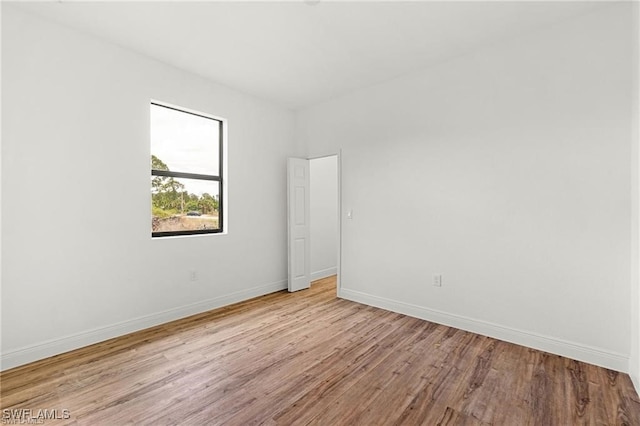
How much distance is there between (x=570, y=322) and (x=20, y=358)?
449cm

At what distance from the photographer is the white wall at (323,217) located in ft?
17.7

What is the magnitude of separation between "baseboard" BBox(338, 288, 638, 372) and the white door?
1.17 m

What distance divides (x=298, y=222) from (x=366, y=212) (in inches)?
46.6

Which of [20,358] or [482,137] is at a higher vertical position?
[482,137]

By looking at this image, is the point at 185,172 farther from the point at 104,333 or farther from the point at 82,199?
the point at 104,333

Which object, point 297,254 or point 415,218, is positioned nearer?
point 415,218

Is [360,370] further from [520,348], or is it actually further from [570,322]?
[570,322]

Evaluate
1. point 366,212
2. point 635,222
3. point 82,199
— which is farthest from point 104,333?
point 635,222

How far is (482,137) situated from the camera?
300 cm

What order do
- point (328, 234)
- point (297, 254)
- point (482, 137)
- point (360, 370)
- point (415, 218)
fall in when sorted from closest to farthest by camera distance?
point (360, 370), point (482, 137), point (415, 218), point (297, 254), point (328, 234)

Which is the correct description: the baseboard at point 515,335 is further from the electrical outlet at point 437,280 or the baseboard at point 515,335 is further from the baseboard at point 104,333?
the baseboard at point 104,333

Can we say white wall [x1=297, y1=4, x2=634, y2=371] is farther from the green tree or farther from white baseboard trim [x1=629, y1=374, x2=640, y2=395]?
the green tree

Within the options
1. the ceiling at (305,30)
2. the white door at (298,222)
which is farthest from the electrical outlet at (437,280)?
the ceiling at (305,30)

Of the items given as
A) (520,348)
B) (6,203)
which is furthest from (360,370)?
(6,203)
